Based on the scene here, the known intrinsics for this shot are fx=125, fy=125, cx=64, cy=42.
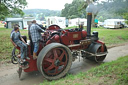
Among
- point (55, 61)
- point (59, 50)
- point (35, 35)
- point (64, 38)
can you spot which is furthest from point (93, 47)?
point (35, 35)

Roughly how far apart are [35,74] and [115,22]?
79.1 feet

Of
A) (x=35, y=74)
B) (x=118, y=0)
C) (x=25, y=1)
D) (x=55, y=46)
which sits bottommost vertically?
(x=35, y=74)

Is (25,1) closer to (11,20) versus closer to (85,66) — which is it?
(85,66)

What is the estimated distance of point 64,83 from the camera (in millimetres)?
3350

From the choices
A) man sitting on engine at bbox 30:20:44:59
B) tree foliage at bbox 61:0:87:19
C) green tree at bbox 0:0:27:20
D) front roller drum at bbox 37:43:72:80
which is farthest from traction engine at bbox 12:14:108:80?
tree foliage at bbox 61:0:87:19

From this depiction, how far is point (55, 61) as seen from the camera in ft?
13.4

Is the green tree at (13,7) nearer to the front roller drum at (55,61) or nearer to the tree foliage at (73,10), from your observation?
the front roller drum at (55,61)

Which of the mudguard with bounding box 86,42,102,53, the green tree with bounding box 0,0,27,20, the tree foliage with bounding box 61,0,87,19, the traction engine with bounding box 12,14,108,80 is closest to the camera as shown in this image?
the traction engine with bounding box 12,14,108,80

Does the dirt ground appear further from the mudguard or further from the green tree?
the green tree

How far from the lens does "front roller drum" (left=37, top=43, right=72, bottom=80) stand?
3.98m

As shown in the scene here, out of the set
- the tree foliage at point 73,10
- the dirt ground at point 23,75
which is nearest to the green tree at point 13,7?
the dirt ground at point 23,75

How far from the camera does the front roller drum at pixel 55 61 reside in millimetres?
3981

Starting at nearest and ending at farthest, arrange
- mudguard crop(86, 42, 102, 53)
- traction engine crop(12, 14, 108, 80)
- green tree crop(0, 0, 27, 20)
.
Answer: traction engine crop(12, 14, 108, 80), mudguard crop(86, 42, 102, 53), green tree crop(0, 0, 27, 20)

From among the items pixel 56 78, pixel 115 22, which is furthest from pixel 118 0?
pixel 115 22
